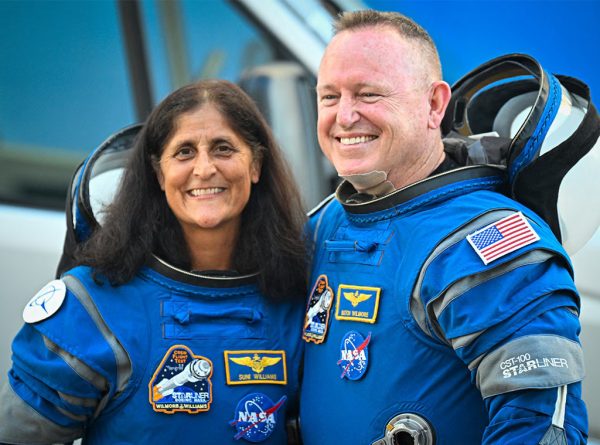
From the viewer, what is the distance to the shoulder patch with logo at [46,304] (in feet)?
8.29

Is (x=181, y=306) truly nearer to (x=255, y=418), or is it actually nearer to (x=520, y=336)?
(x=255, y=418)

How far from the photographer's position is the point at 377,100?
8.30 feet

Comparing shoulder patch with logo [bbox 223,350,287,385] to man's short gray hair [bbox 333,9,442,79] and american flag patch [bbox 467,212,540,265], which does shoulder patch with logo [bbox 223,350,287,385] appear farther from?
man's short gray hair [bbox 333,9,442,79]

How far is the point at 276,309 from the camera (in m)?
2.75

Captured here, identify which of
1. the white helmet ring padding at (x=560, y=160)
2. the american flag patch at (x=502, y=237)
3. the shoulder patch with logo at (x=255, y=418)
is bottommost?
the shoulder patch with logo at (x=255, y=418)

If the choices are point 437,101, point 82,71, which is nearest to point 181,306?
point 437,101

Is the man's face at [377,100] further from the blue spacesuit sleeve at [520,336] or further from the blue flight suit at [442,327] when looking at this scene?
the blue spacesuit sleeve at [520,336]

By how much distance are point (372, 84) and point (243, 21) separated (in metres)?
1.82

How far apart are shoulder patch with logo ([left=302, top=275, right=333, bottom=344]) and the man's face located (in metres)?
0.31

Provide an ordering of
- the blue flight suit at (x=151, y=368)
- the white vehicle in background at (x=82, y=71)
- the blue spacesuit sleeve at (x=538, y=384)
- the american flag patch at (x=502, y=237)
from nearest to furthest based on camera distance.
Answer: the blue spacesuit sleeve at (x=538, y=384), the american flag patch at (x=502, y=237), the blue flight suit at (x=151, y=368), the white vehicle in background at (x=82, y=71)

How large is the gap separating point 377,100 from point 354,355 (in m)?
0.65

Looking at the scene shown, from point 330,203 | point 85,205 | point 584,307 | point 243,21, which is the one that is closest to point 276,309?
point 330,203

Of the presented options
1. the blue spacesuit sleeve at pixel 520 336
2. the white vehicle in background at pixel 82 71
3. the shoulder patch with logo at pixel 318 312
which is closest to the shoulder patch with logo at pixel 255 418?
the shoulder patch with logo at pixel 318 312

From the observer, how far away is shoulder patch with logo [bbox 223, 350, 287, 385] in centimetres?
261
